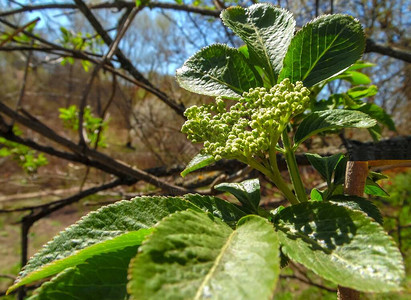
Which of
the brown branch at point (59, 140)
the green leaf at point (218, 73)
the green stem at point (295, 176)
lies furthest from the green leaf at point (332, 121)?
the brown branch at point (59, 140)

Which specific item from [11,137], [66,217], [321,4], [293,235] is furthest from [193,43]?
[66,217]

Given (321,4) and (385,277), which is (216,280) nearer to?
(385,277)

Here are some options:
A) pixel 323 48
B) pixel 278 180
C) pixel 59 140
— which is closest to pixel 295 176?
pixel 278 180

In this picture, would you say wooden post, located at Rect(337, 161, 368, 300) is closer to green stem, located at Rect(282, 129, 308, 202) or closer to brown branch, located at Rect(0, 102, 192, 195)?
green stem, located at Rect(282, 129, 308, 202)

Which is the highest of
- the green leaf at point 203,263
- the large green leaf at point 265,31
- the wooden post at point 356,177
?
the large green leaf at point 265,31

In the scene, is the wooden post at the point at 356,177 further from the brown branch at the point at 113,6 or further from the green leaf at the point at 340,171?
the brown branch at the point at 113,6

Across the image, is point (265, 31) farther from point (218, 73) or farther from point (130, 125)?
point (130, 125)

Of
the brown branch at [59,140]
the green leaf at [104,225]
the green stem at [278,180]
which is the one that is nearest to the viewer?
the green leaf at [104,225]
